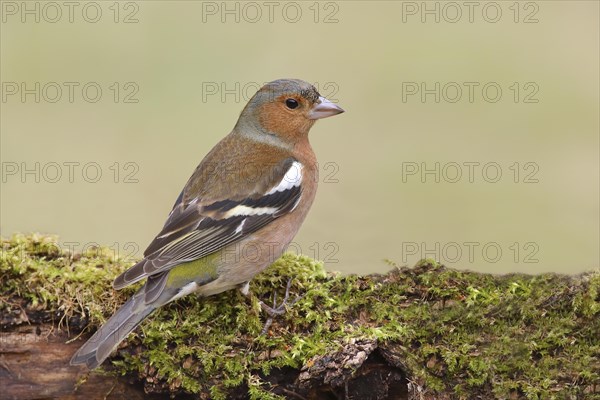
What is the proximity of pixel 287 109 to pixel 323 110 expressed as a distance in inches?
11.7

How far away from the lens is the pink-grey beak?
20.9 ft

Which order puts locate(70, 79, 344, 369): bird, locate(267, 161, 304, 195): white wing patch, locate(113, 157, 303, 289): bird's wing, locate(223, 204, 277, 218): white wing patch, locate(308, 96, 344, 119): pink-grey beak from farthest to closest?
locate(308, 96, 344, 119): pink-grey beak → locate(267, 161, 304, 195): white wing patch → locate(223, 204, 277, 218): white wing patch → locate(113, 157, 303, 289): bird's wing → locate(70, 79, 344, 369): bird

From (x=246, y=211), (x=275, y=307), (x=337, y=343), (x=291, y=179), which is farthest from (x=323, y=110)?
(x=337, y=343)

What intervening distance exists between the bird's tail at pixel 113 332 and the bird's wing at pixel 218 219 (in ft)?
0.93

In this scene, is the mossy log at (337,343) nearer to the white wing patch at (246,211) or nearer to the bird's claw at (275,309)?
the bird's claw at (275,309)

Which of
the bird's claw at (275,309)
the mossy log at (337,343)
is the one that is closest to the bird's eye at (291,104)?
the bird's claw at (275,309)

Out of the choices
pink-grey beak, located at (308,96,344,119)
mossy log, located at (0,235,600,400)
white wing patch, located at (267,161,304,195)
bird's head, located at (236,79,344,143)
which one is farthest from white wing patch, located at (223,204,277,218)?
pink-grey beak, located at (308,96,344,119)

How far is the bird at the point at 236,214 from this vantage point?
496 centimetres

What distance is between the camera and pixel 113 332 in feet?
15.3

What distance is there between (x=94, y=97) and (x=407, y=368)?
7187mm

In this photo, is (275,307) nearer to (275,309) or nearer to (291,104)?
(275,309)

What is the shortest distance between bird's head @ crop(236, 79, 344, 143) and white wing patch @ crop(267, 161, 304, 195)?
0.39m

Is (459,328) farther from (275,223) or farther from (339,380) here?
(275,223)

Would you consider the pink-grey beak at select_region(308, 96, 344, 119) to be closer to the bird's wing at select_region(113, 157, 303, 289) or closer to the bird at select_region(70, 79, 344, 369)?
the bird at select_region(70, 79, 344, 369)
